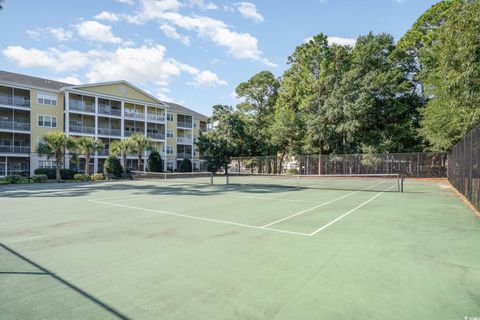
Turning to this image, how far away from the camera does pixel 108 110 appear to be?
4362 centimetres

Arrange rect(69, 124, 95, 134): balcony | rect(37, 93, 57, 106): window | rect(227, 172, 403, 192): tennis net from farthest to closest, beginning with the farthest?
rect(69, 124, 95, 134): balcony
rect(37, 93, 57, 106): window
rect(227, 172, 403, 192): tennis net

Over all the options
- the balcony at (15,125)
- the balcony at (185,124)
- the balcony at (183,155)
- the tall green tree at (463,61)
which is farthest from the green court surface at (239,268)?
the balcony at (185,124)

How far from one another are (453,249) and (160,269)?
557cm

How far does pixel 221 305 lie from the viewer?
3352 mm

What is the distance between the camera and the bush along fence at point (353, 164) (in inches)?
1192

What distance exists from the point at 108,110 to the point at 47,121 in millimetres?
8088

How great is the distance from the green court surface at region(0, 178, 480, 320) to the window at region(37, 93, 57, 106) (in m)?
37.3

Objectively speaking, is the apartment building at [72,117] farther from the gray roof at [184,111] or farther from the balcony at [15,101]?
the gray roof at [184,111]

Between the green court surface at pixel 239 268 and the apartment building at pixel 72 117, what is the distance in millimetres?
30782

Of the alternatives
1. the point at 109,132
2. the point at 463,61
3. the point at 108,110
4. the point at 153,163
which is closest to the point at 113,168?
the point at 153,163

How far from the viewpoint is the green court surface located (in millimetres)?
3291

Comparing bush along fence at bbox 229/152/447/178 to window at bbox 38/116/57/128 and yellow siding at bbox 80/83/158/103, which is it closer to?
yellow siding at bbox 80/83/158/103

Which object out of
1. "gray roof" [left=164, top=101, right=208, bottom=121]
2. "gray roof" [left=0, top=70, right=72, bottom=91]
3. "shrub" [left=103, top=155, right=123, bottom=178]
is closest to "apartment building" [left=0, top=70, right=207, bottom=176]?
"gray roof" [left=0, top=70, right=72, bottom=91]

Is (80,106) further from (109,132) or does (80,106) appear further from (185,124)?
→ (185,124)
